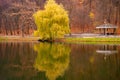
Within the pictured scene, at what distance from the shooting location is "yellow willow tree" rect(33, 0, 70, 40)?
6062cm

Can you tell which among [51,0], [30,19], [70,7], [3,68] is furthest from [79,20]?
[3,68]

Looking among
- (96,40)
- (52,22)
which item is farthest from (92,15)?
(52,22)

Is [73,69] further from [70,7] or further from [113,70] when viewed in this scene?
[70,7]

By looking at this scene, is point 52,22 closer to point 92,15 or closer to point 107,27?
point 107,27

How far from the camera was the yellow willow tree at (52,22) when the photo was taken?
60.6 meters

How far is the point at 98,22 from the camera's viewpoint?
→ 89688 millimetres

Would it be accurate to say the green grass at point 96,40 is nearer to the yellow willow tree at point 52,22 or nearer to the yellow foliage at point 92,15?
the yellow willow tree at point 52,22

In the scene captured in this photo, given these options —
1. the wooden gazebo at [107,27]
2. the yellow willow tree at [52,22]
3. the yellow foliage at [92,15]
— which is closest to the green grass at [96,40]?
the yellow willow tree at [52,22]

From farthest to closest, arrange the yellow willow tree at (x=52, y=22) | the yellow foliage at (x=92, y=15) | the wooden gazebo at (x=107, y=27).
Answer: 1. the yellow foliage at (x=92, y=15)
2. the wooden gazebo at (x=107, y=27)
3. the yellow willow tree at (x=52, y=22)

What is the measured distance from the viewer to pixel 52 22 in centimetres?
6156

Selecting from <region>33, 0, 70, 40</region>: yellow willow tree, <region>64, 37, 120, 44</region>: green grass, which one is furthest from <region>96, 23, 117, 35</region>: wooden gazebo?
<region>33, 0, 70, 40</region>: yellow willow tree

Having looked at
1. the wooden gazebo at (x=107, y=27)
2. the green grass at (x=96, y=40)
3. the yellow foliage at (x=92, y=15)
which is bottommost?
the green grass at (x=96, y=40)

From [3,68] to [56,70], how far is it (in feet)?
13.7

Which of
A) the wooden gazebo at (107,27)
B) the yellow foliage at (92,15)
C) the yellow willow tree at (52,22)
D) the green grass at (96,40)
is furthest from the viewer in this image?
the yellow foliage at (92,15)
